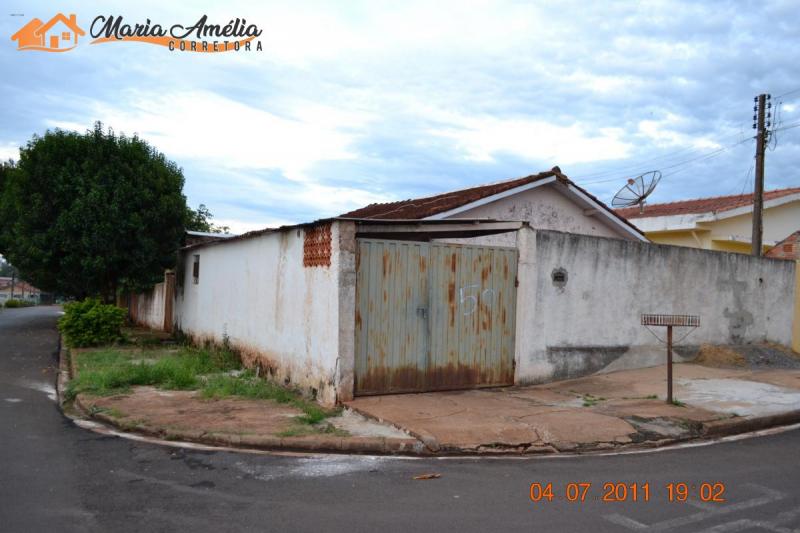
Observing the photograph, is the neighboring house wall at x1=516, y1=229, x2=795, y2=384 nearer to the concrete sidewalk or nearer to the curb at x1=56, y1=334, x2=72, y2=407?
the concrete sidewalk

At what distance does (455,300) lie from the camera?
8.92 metres

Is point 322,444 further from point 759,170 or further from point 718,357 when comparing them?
point 759,170

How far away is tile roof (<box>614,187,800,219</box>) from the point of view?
20.7m

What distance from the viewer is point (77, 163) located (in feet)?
52.0

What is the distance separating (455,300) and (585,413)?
237 cm

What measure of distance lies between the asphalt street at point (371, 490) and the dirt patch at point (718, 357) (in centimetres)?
502

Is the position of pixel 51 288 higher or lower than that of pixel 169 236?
lower

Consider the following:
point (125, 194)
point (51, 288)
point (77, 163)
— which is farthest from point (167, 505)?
point (51, 288)

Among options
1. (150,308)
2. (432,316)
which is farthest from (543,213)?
(150,308)

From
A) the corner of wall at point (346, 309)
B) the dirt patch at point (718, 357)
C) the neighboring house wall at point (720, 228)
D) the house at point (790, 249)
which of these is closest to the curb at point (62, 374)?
the corner of wall at point (346, 309)

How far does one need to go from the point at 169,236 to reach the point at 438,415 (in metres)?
11.8

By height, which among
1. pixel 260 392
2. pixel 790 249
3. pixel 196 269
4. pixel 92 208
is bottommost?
pixel 260 392

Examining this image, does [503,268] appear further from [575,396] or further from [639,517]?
[639,517]

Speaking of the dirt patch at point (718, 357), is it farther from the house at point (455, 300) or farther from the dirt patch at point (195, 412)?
the dirt patch at point (195, 412)
